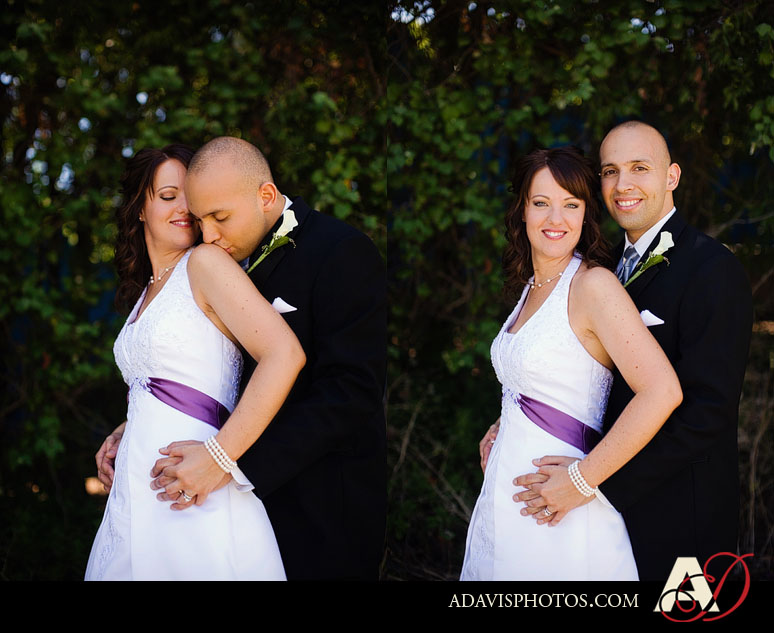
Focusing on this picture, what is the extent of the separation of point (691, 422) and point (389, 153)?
2.88 meters

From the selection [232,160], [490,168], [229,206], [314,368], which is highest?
[490,168]

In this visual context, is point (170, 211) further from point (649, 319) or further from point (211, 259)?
point (649, 319)

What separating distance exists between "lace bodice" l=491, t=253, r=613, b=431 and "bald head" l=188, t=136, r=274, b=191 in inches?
41.3

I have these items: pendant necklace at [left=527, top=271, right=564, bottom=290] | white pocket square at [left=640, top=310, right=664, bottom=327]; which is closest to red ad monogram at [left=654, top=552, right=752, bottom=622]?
white pocket square at [left=640, top=310, right=664, bottom=327]

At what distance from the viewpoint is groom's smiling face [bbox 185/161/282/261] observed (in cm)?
251

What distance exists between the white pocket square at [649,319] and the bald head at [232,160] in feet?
4.53

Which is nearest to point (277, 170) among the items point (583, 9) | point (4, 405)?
point (583, 9)

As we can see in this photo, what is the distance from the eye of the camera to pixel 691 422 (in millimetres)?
2414

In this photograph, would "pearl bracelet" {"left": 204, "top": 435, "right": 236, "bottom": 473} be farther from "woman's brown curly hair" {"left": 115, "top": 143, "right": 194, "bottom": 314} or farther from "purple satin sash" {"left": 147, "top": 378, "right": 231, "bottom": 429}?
"woman's brown curly hair" {"left": 115, "top": 143, "right": 194, "bottom": 314}

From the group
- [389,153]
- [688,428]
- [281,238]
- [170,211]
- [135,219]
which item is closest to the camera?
[688,428]

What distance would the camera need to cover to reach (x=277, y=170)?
523 centimetres

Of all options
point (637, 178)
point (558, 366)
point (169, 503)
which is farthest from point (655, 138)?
point (169, 503)

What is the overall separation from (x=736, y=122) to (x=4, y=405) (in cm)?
514

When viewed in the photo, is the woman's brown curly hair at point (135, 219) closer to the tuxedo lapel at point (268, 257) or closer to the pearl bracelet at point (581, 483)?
the tuxedo lapel at point (268, 257)
